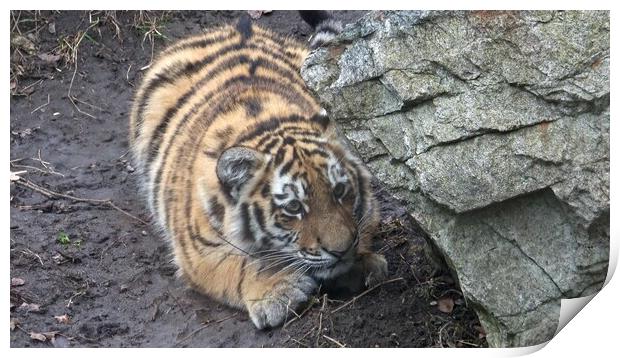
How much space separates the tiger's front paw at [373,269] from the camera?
176 inches

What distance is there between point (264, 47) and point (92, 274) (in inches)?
64.7

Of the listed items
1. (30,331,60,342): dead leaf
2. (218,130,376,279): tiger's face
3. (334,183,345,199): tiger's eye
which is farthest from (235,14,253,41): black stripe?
(30,331,60,342): dead leaf

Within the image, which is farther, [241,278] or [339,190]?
[241,278]

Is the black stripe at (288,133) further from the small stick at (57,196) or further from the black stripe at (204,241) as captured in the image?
the small stick at (57,196)

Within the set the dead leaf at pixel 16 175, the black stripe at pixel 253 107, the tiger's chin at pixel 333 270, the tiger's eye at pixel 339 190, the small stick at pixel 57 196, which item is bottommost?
the small stick at pixel 57 196

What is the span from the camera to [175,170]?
16.9ft

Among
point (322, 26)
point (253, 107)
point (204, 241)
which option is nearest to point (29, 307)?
point (204, 241)

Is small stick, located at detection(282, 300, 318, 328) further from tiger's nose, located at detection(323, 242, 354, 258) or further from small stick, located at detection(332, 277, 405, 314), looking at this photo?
tiger's nose, located at detection(323, 242, 354, 258)

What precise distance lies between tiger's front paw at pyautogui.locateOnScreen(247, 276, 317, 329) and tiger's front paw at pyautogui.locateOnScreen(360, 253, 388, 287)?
25 centimetres

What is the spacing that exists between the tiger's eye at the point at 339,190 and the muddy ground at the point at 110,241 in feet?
1.55

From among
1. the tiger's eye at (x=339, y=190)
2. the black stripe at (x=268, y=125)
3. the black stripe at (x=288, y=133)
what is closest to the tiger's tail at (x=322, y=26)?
the black stripe at (x=268, y=125)

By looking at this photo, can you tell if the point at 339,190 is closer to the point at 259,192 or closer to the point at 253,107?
the point at 259,192

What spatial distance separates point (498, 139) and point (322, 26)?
7.03 feet

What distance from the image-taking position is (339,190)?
437cm
